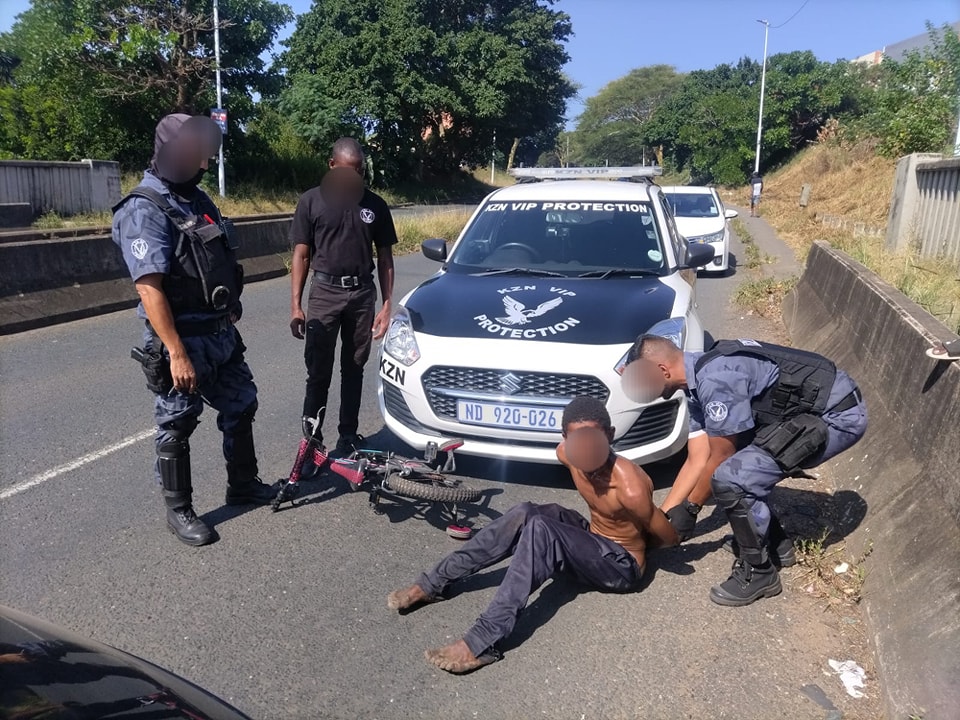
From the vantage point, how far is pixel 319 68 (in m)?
36.1

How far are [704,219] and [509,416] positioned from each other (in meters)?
11.8

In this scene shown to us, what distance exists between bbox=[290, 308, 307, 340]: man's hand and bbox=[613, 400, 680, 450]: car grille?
199 centimetres

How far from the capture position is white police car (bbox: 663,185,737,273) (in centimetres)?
1448

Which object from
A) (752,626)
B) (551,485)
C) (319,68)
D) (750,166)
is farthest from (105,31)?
(750,166)

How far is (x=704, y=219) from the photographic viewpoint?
14891mm

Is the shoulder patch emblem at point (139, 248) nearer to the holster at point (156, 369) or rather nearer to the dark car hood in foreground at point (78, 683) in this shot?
the holster at point (156, 369)

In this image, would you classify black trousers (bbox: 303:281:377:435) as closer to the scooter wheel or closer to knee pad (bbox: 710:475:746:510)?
the scooter wheel

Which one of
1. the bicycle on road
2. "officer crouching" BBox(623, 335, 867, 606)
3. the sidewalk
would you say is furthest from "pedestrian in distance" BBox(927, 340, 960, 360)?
the sidewalk

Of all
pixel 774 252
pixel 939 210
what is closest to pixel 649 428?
pixel 939 210

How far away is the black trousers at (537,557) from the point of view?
3.11 meters

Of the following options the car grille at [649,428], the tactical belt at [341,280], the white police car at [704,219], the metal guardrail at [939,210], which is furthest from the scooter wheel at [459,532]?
the white police car at [704,219]

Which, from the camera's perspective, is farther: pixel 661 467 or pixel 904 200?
pixel 904 200

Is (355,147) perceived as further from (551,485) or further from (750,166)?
(750,166)

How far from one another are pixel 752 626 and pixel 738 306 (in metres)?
8.42
